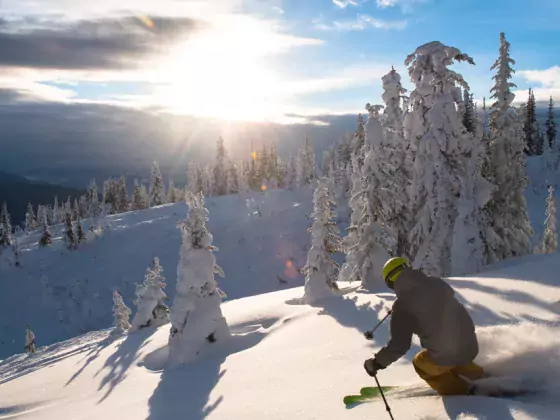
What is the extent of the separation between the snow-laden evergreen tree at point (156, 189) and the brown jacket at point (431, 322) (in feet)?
332

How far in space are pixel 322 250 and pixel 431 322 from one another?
54.4 feet

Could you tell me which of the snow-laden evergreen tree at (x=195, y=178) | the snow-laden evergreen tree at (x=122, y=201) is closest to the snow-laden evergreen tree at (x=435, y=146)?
the snow-laden evergreen tree at (x=195, y=178)

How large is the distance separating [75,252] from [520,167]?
6322 centimetres

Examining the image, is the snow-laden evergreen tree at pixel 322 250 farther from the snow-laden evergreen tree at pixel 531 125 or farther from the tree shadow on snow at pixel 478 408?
the snow-laden evergreen tree at pixel 531 125

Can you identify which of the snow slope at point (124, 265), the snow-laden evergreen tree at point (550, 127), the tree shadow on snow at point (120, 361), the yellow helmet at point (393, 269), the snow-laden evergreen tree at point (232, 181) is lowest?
the snow slope at point (124, 265)

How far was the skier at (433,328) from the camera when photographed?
5.21 meters

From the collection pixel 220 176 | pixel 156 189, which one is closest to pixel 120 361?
pixel 220 176

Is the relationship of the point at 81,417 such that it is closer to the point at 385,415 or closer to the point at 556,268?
the point at 385,415

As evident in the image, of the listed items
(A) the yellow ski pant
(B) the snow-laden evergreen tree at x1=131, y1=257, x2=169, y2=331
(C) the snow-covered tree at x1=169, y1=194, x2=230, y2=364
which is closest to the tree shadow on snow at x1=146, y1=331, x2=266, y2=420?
(C) the snow-covered tree at x1=169, y1=194, x2=230, y2=364

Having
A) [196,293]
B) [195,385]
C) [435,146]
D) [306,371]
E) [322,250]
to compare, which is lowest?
[195,385]

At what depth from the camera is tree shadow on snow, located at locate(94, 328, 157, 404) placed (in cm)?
1445

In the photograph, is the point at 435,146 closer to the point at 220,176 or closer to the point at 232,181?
the point at 232,181

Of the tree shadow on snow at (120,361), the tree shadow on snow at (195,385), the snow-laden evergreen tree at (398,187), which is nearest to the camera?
the tree shadow on snow at (195,385)

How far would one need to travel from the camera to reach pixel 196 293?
55.6 feet
